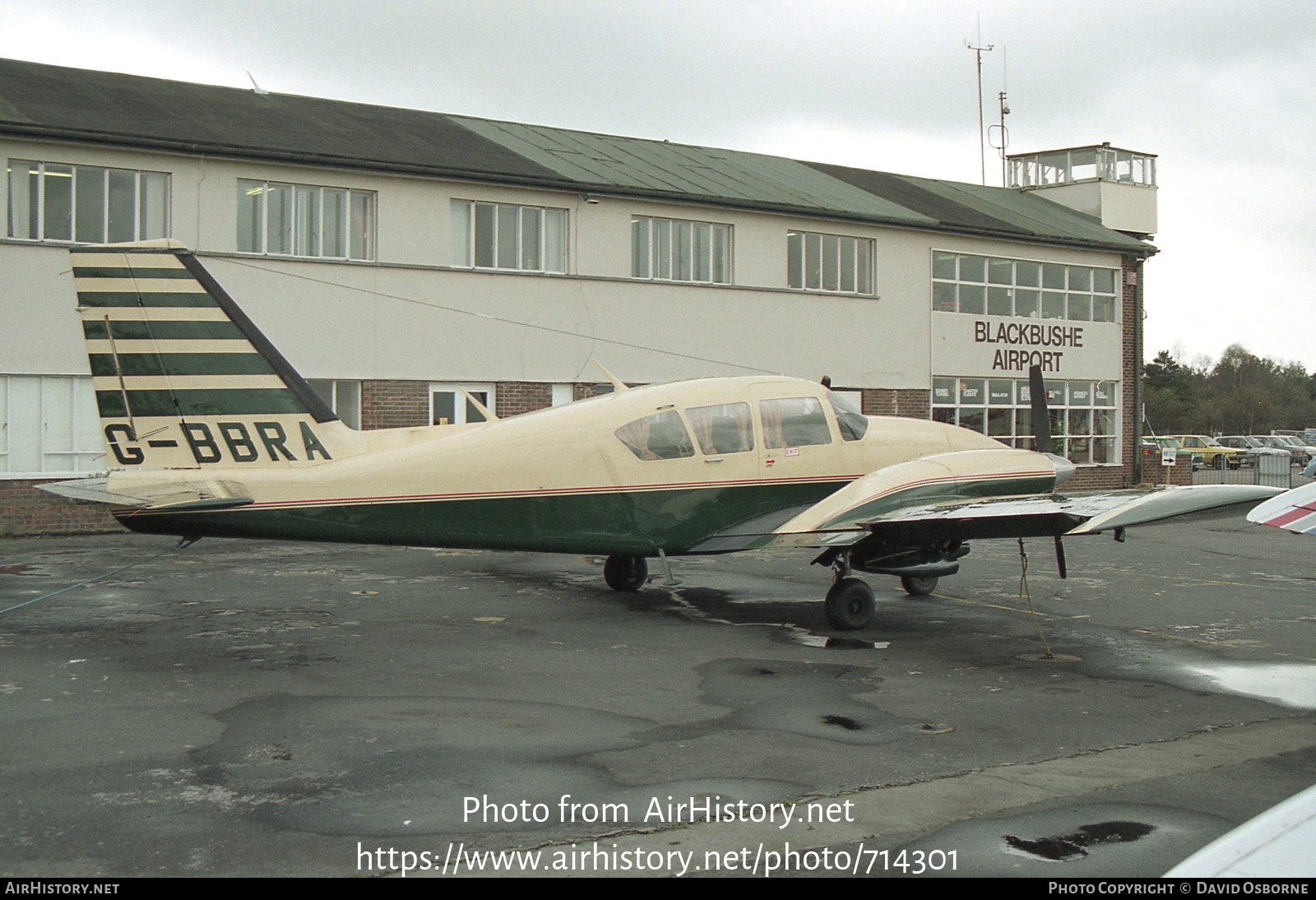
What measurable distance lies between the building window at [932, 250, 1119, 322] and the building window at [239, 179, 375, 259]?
15.9m

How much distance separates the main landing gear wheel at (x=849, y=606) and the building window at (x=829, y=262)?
1777cm

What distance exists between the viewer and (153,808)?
559cm

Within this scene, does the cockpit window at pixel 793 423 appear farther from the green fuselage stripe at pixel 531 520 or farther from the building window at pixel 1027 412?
the building window at pixel 1027 412

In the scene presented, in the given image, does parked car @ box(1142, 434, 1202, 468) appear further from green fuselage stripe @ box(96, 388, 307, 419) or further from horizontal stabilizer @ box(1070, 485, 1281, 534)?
green fuselage stripe @ box(96, 388, 307, 419)

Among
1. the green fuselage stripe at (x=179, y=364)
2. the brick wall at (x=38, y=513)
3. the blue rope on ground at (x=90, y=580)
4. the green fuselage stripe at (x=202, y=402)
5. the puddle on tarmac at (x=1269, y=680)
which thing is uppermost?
the green fuselage stripe at (x=179, y=364)

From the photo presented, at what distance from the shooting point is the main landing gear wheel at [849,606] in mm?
11039

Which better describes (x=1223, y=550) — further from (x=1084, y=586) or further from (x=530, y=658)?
(x=530, y=658)

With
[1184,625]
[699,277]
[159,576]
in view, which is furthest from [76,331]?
[1184,625]

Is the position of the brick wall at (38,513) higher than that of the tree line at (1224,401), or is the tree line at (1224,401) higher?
the tree line at (1224,401)

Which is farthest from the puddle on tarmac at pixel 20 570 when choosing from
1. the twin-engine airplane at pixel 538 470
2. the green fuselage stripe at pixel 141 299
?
the green fuselage stripe at pixel 141 299

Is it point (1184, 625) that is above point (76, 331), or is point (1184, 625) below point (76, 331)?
below

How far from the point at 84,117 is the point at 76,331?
4166 millimetres

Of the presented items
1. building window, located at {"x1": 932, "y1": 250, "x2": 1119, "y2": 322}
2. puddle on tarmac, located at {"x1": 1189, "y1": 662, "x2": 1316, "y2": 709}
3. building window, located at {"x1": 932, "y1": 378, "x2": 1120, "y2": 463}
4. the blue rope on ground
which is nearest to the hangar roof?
building window, located at {"x1": 932, "y1": 250, "x2": 1119, "y2": 322}

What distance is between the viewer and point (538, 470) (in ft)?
36.2
